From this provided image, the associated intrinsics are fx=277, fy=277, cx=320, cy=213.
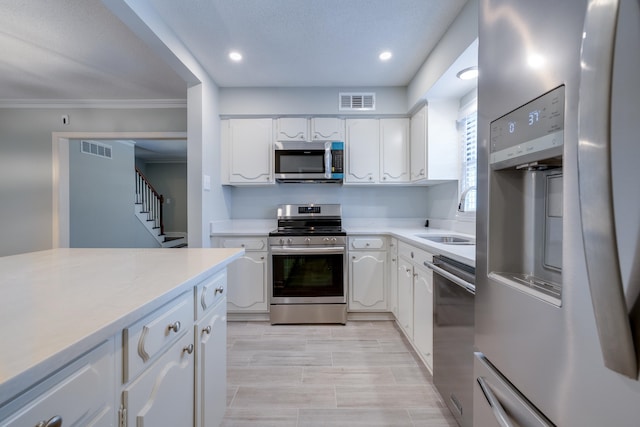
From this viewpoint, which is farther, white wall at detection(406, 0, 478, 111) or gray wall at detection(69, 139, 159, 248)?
gray wall at detection(69, 139, 159, 248)

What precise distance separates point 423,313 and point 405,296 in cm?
45

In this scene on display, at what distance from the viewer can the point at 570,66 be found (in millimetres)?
511

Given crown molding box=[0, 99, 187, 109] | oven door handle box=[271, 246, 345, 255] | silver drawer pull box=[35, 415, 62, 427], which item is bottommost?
oven door handle box=[271, 246, 345, 255]

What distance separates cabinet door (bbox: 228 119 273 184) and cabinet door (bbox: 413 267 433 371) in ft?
6.43

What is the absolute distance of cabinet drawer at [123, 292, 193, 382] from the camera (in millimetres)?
703

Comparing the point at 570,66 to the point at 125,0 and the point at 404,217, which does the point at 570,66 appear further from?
the point at 404,217

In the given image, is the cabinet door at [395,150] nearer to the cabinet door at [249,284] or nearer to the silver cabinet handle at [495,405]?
the cabinet door at [249,284]

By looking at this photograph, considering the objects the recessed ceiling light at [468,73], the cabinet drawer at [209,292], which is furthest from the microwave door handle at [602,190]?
the recessed ceiling light at [468,73]

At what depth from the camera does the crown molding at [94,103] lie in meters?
3.48

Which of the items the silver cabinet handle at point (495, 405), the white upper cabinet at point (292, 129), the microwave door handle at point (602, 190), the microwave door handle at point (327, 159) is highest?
the white upper cabinet at point (292, 129)

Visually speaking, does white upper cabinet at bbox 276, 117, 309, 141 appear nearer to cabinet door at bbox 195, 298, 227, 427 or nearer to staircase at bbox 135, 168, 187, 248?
cabinet door at bbox 195, 298, 227, 427

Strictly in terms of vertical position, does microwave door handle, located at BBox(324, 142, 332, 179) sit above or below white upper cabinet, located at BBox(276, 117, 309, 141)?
below

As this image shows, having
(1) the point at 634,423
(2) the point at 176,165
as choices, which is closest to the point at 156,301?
(1) the point at 634,423

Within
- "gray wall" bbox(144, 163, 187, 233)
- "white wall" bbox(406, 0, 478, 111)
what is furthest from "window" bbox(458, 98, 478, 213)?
"gray wall" bbox(144, 163, 187, 233)
